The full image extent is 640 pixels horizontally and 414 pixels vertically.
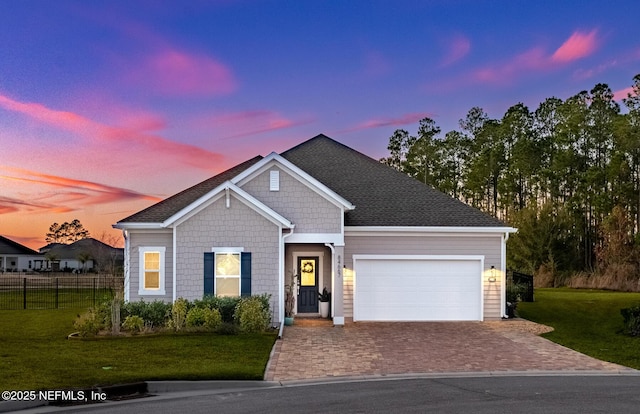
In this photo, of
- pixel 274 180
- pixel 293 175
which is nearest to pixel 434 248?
pixel 293 175

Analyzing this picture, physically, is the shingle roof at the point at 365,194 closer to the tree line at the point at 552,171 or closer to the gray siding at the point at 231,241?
the gray siding at the point at 231,241

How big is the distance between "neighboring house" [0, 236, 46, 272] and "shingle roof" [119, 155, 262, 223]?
200ft

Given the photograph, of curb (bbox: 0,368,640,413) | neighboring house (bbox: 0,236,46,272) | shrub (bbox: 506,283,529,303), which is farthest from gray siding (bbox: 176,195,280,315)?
neighboring house (bbox: 0,236,46,272)

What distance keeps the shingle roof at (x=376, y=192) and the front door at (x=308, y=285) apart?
224cm

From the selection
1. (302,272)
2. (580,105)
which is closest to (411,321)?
(302,272)

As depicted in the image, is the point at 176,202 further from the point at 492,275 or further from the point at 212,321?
the point at 492,275

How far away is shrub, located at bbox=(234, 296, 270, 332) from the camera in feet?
57.6

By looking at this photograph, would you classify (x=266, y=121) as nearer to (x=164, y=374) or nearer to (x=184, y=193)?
(x=184, y=193)

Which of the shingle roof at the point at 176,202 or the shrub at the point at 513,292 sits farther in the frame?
the shrub at the point at 513,292

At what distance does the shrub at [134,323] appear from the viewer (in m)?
17.2

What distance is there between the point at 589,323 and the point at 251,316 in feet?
40.6

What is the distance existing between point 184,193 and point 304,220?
5363mm

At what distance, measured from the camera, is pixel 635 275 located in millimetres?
40750

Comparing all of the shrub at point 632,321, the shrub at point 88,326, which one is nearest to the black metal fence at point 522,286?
the shrub at point 632,321
